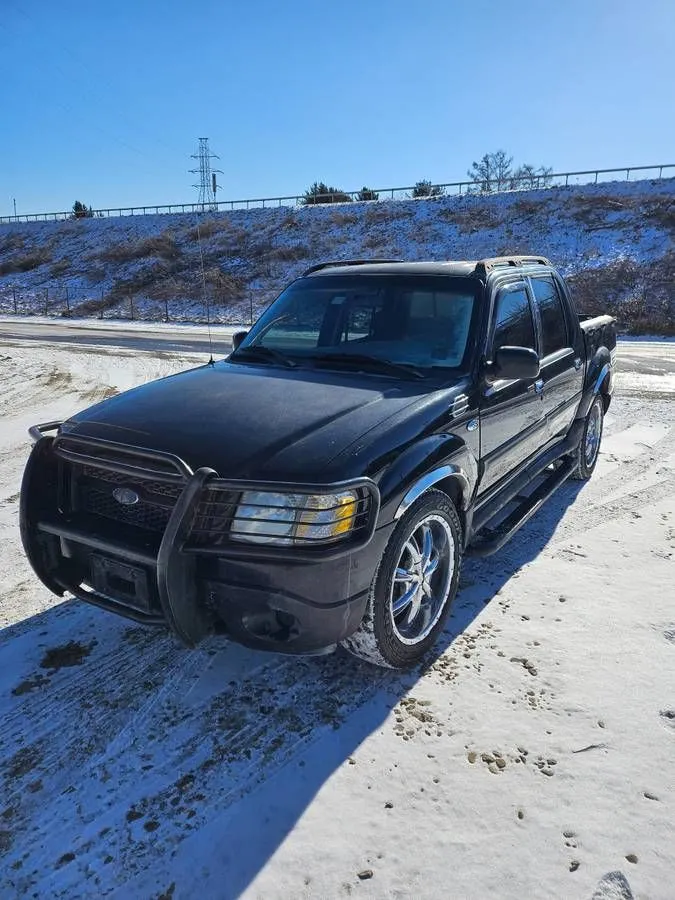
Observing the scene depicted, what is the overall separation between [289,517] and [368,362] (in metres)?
1.46

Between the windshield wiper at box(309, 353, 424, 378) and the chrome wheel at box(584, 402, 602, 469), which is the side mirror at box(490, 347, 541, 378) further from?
the chrome wheel at box(584, 402, 602, 469)

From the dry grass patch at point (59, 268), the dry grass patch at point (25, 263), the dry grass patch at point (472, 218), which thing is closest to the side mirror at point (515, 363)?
the dry grass patch at point (472, 218)

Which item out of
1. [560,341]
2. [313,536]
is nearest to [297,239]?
[560,341]

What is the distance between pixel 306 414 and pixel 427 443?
586 millimetres

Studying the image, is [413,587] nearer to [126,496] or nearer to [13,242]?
[126,496]

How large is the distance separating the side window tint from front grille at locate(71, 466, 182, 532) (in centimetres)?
218

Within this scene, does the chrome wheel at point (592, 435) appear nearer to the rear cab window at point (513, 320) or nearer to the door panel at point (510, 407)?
the door panel at point (510, 407)

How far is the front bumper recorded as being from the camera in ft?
8.04

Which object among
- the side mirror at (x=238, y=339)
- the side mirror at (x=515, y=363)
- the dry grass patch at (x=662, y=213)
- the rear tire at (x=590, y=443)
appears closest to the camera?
the side mirror at (x=515, y=363)

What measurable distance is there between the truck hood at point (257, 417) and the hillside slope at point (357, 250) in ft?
64.0

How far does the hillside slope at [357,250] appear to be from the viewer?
2677cm

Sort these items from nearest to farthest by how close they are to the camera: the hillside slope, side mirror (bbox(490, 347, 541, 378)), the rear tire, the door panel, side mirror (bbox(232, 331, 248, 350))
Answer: side mirror (bbox(490, 347, 541, 378))
the door panel
side mirror (bbox(232, 331, 248, 350))
the rear tire
the hillside slope

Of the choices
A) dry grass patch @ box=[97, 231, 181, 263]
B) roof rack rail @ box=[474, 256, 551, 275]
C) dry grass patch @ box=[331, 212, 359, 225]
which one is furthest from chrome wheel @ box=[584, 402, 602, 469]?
dry grass patch @ box=[97, 231, 181, 263]

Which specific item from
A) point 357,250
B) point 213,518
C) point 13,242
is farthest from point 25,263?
point 213,518
